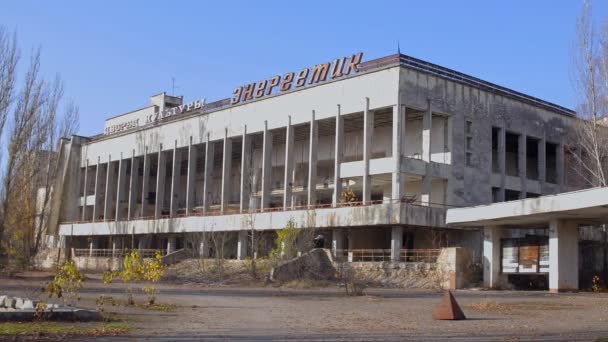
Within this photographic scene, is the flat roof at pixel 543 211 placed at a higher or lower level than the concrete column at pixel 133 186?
lower

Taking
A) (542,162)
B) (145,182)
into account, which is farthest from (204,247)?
(542,162)

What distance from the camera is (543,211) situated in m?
31.4

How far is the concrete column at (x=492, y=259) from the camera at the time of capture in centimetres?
3603

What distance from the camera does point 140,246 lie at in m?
69.8

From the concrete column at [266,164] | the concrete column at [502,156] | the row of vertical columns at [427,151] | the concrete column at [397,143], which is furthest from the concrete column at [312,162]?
the concrete column at [502,156]

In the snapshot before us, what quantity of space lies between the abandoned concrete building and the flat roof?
5.29m

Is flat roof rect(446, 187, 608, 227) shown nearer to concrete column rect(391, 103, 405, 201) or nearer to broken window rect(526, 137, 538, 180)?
concrete column rect(391, 103, 405, 201)

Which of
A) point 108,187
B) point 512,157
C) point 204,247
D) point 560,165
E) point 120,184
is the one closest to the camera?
point 204,247

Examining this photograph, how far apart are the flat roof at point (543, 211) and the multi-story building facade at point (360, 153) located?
904cm

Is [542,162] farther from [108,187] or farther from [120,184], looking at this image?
[108,187]

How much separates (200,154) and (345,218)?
88.8 feet

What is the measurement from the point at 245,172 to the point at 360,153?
9951 millimetres

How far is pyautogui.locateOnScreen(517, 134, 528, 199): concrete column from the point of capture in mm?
53894

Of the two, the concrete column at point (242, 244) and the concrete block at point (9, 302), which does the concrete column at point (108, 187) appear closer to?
the concrete column at point (242, 244)
